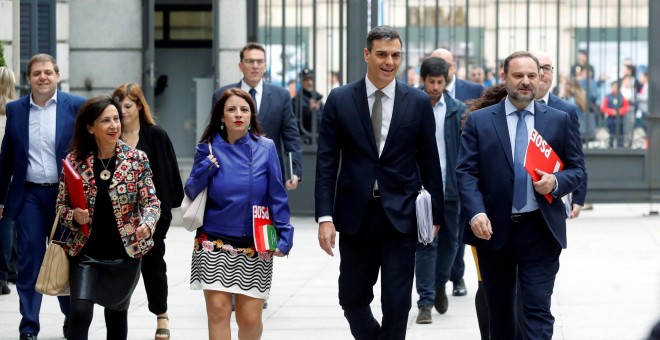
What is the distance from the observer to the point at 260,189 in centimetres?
711

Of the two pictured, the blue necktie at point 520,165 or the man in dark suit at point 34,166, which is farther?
the man in dark suit at point 34,166

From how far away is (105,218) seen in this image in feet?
23.1

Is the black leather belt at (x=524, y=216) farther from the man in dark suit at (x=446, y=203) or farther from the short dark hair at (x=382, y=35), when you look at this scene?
the man in dark suit at (x=446, y=203)

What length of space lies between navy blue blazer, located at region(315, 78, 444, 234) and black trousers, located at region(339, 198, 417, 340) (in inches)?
2.8

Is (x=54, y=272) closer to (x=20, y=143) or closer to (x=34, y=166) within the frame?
(x=34, y=166)

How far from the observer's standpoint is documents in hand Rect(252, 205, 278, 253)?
700cm

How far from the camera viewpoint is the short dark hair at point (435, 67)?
9352 mm

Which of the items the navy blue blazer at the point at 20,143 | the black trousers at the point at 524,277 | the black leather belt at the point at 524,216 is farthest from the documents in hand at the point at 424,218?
the navy blue blazer at the point at 20,143

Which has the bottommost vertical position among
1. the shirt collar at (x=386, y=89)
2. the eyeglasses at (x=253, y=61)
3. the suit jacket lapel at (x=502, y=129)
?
the suit jacket lapel at (x=502, y=129)

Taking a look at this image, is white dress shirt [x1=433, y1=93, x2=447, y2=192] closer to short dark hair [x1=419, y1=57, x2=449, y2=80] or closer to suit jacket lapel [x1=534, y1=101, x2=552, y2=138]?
short dark hair [x1=419, y1=57, x2=449, y2=80]

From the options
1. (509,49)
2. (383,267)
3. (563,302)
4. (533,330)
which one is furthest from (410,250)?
(509,49)

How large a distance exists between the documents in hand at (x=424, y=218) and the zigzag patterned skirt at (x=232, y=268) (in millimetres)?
815

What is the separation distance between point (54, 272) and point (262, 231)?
1112 mm

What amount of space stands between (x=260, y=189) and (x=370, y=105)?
28.9 inches
